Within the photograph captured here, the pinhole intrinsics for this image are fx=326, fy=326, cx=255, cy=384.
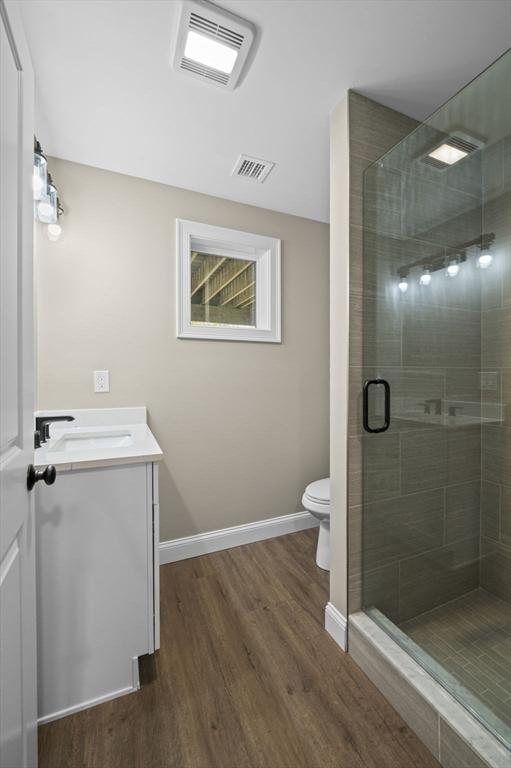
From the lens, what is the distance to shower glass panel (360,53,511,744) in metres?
1.44

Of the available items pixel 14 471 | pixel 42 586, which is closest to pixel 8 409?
pixel 14 471

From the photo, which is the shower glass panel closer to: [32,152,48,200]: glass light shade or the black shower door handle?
the black shower door handle

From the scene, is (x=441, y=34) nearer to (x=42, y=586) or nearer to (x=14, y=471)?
(x=14, y=471)

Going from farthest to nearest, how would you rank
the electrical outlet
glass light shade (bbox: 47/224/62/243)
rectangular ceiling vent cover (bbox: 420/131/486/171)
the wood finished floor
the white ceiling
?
the electrical outlet < glass light shade (bbox: 47/224/62/243) < rectangular ceiling vent cover (bbox: 420/131/486/171) < the white ceiling < the wood finished floor

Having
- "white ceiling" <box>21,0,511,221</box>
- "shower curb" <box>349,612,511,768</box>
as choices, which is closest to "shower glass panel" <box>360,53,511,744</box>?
"shower curb" <box>349,612,511,768</box>

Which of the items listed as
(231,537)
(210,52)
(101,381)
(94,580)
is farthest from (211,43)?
(231,537)

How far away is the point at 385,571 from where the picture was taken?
1493 millimetres

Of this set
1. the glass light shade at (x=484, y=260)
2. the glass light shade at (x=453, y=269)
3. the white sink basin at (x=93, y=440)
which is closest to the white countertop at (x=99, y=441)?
the white sink basin at (x=93, y=440)

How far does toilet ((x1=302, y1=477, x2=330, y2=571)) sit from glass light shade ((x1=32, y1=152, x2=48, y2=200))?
83.4 inches

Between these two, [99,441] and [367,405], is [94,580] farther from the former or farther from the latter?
[367,405]

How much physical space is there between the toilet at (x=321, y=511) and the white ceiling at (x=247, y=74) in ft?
6.39

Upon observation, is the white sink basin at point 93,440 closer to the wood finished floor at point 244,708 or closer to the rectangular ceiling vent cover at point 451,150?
the wood finished floor at point 244,708

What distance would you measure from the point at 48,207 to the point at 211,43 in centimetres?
106

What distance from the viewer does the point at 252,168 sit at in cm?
195
